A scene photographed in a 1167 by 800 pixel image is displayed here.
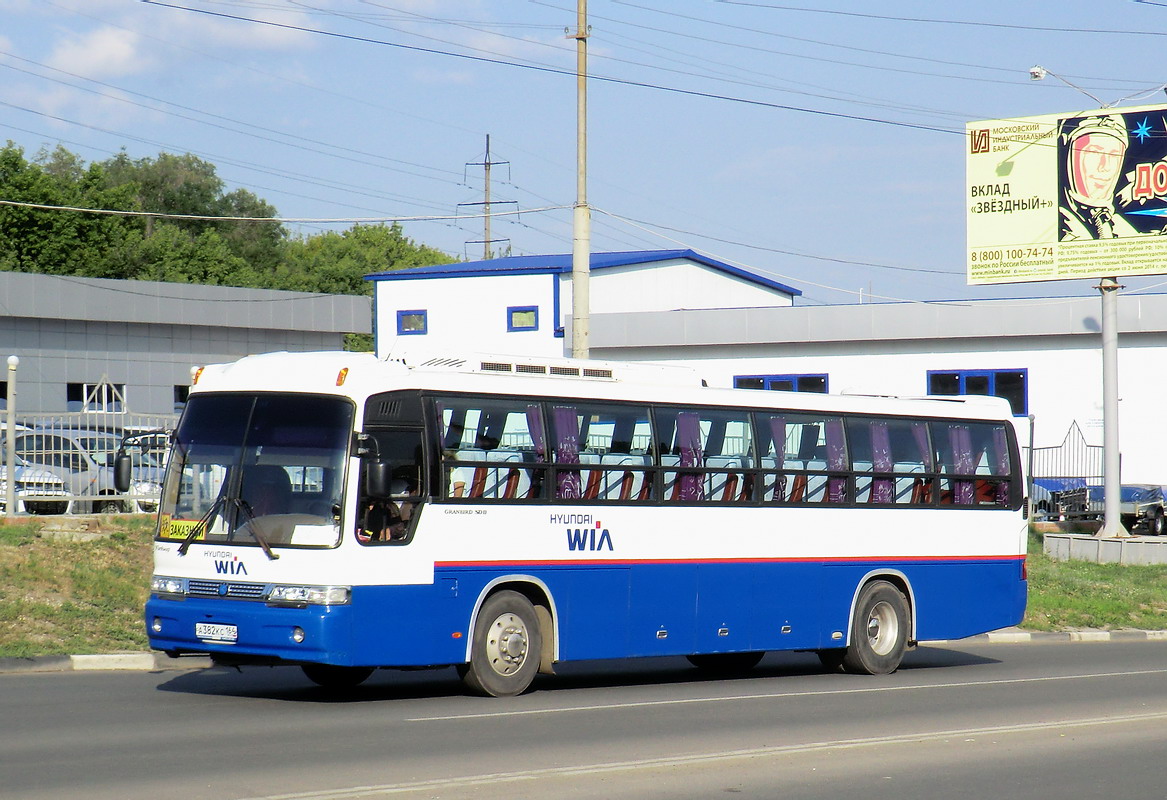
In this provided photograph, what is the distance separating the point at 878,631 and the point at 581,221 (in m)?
Result: 9.91

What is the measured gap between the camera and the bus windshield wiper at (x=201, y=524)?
41.9 feet

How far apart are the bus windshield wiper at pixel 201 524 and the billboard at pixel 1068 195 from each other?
24469 mm

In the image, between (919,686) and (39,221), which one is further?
(39,221)

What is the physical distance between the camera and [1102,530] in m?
34.1

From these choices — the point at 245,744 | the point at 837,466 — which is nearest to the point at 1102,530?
the point at 837,466

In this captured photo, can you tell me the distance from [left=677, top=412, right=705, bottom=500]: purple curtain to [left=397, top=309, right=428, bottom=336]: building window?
3972cm

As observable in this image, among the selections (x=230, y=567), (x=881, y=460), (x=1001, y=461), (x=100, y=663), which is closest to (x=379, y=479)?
(x=230, y=567)

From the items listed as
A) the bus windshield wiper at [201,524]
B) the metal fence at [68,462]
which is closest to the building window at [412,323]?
the metal fence at [68,462]

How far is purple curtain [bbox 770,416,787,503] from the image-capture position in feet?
52.7

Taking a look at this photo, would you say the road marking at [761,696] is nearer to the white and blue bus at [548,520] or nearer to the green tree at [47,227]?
the white and blue bus at [548,520]

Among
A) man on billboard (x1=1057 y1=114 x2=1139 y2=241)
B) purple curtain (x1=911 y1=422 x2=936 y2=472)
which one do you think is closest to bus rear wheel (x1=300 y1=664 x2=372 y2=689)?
purple curtain (x1=911 y1=422 x2=936 y2=472)

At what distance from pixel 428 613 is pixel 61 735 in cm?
337

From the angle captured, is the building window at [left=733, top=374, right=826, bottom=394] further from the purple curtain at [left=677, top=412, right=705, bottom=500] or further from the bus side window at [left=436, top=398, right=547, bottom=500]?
the bus side window at [left=436, top=398, right=547, bottom=500]

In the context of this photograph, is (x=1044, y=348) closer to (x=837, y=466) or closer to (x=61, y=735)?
(x=837, y=466)
